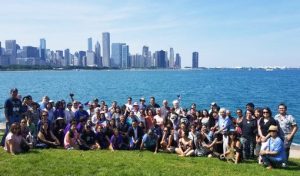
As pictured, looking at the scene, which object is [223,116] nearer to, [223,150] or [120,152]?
[223,150]

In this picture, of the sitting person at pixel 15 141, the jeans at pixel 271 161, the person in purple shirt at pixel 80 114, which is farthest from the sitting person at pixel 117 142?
the jeans at pixel 271 161

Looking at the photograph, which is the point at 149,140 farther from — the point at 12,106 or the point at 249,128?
the point at 12,106

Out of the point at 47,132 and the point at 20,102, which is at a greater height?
the point at 20,102

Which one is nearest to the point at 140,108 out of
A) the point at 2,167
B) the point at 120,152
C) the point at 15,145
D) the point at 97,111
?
the point at 97,111

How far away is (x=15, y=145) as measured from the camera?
1425 cm

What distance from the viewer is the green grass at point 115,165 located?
1226 cm

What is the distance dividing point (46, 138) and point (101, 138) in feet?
7.39

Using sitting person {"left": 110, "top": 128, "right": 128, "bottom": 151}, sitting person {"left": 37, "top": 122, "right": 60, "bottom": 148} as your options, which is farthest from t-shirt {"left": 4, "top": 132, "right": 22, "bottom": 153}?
sitting person {"left": 110, "top": 128, "right": 128, "bottom": 151}

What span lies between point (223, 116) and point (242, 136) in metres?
1.10

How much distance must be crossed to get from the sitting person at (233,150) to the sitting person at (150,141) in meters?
2.96

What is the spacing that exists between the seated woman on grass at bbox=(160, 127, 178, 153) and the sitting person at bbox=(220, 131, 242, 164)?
7.48 ft

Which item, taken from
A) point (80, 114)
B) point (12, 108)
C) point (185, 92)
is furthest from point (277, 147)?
point (185, 92)

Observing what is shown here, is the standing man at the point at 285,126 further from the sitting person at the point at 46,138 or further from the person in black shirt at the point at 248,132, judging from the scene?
the sitting person at the point at 46,138

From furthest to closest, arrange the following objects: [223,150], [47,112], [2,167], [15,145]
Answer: [47,112], [223,150], [15,145], [2,167]
